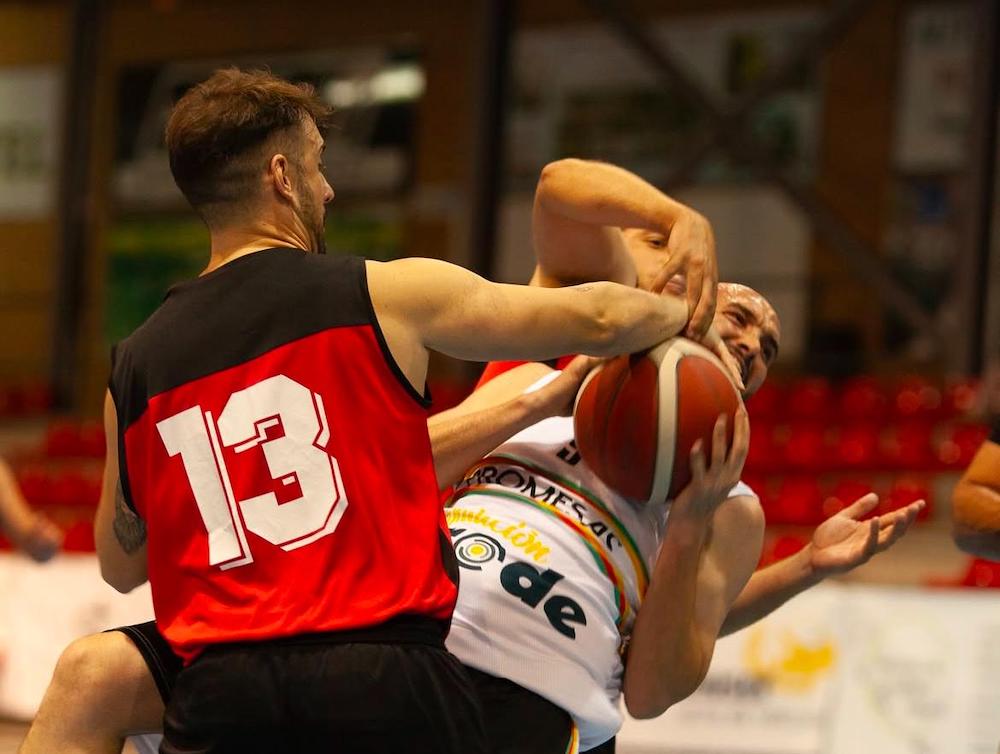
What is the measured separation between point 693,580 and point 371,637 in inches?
30.2

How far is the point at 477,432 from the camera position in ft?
9.59

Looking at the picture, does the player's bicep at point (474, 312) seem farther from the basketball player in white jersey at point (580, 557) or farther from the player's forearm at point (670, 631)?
the player's forearm at point (670, 631)

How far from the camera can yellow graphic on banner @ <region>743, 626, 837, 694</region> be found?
6574 mm

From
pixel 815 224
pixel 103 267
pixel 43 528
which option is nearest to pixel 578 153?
pixel 815 224

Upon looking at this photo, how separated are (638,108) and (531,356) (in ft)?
43.7

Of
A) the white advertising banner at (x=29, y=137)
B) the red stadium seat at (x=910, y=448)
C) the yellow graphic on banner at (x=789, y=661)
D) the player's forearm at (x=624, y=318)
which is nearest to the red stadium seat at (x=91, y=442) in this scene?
the white advertising banner at (x=29, y=137)

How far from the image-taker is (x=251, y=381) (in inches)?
92.1

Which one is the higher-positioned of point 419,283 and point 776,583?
point 419,283

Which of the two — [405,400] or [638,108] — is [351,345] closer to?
[405,400]

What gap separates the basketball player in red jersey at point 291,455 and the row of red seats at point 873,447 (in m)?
8.46

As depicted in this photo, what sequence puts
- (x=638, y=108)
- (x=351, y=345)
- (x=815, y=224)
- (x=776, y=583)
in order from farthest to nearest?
1. (x=638, y=108)
2. (x=815, y=224)
3. (x=776, y=583)
4. (x=351, y=345)

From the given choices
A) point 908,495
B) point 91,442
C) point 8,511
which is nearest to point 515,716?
point 8,511

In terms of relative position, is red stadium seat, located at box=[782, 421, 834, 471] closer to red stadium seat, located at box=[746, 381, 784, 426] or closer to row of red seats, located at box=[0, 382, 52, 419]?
red stadium seat, located at box=[746, 381, 784, 426]

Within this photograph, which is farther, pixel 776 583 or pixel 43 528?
pixel 43 528
